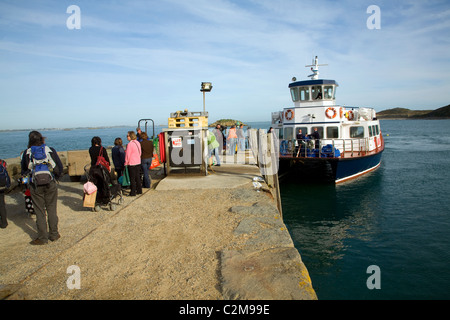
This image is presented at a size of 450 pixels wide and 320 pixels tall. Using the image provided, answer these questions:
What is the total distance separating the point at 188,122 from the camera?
9.89 meters

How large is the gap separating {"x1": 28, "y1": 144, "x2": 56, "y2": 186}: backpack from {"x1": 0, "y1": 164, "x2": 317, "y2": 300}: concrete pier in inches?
42.5

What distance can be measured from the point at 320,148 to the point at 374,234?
6225mm

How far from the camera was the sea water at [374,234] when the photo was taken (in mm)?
6812

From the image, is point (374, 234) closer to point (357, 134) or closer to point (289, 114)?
point (357, 134)

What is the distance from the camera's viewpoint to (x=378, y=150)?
1970 centimetres

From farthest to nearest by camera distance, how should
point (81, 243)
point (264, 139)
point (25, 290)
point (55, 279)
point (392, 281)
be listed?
1. point (264, 139)
2. point (392, 281)
3. point (81, 243)
4. point (55, 279)
5. point (25, 290)

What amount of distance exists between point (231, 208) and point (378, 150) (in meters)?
16.6

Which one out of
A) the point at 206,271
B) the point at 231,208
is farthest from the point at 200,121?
the point at 206,271

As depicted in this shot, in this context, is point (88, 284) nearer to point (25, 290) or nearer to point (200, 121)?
point (25, 290)

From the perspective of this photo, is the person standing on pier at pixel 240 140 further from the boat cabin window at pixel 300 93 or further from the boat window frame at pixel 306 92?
the boat window frame at pixel 306 92

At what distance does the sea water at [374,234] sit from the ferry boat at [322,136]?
0.95m

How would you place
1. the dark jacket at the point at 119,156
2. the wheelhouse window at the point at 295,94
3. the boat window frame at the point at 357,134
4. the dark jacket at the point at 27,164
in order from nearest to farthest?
1. the dark jacket at the point at 27,164
2. the dark jacket at the point at 119,156
3. the boat window frame at the point at 357,134
4. the wheelhouse window at the point at 295,94

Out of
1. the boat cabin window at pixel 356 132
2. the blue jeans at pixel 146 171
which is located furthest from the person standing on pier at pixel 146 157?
the boat cabin window at pixel 356 132
